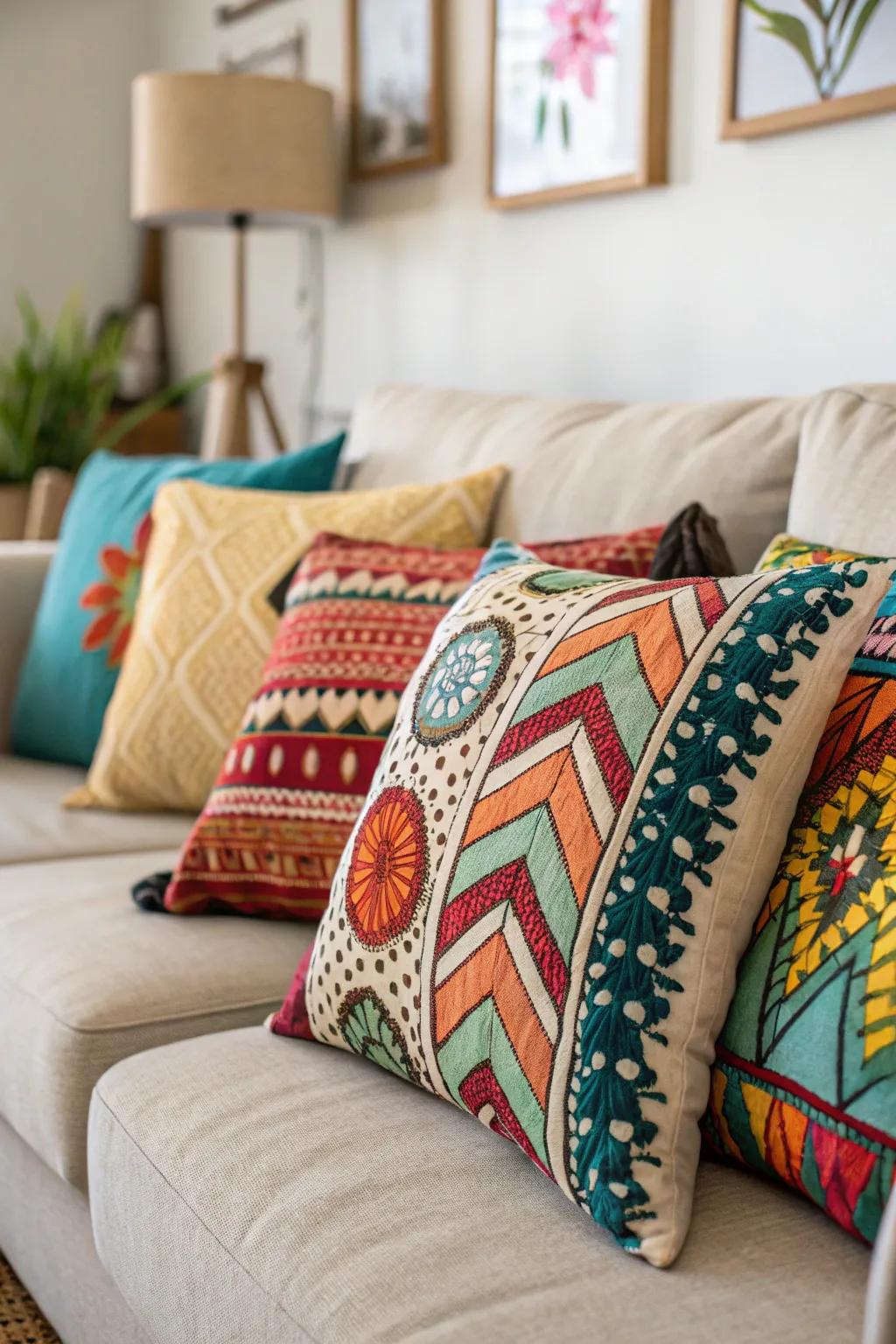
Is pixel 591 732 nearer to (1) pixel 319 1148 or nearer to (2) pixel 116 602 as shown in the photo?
(1) pixel 319 1148

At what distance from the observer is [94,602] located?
6.53 feet

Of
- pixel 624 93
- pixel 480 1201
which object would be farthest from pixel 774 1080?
pixel 624 93

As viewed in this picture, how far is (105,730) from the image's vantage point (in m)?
1.78

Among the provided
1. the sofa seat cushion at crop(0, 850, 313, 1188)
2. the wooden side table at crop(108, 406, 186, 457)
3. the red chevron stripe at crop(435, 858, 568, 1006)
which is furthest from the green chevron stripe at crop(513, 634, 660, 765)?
the wooden side table at crop(108, 406, 186, 457)

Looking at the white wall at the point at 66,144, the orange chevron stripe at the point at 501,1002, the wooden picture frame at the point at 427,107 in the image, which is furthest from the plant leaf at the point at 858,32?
the white wall at the point at 66,144

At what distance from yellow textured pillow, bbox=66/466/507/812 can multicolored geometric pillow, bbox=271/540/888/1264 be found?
2.34 feet

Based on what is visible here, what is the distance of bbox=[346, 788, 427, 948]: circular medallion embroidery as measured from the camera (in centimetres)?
98

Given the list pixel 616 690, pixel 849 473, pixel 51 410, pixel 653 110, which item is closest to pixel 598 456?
pixel 849 473

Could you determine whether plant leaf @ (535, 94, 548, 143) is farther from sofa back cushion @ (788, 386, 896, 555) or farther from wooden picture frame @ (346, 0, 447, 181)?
sofa back cushion @ (788, 386, 896, 555)

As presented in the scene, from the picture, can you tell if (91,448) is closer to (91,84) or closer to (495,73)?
(91,84)

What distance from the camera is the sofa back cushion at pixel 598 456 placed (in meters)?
1.45

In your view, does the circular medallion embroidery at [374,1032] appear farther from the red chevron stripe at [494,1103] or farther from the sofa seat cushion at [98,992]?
the sofa seat cushion at [98,992]

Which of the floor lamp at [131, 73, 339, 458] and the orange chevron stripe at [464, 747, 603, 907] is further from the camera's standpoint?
the floor lamp at [131, 73, 339, 458]

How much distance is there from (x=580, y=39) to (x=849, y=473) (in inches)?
49.8
